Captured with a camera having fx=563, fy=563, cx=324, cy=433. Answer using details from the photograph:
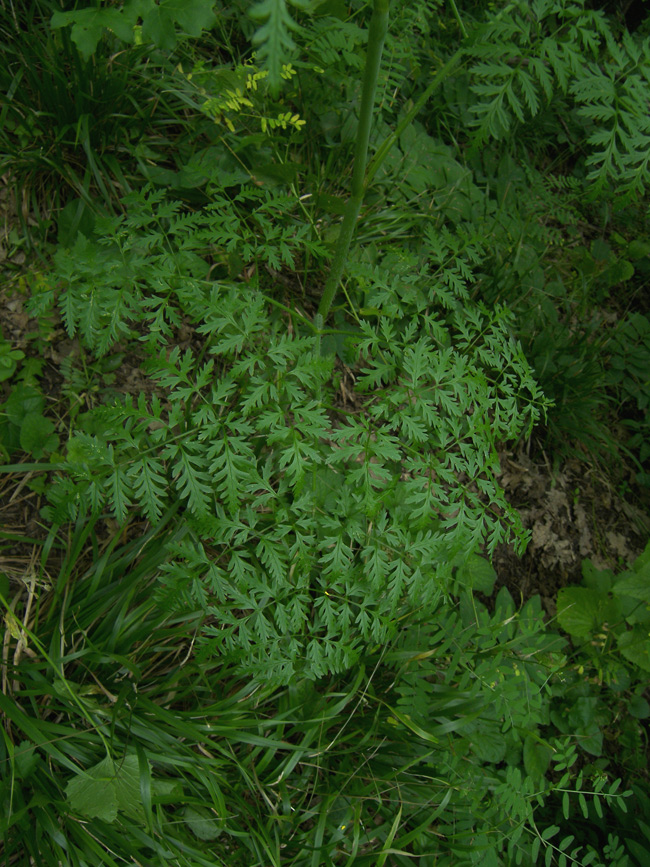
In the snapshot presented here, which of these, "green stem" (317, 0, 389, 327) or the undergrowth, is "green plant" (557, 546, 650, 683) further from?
"green stem" (317, 0, 389, 327)

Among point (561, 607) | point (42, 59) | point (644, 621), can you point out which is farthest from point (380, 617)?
point (42, 59)

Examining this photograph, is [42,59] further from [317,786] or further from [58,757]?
[317,786]

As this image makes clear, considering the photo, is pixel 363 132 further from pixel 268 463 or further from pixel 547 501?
pixel 547 501

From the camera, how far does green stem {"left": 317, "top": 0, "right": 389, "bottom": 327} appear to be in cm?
143

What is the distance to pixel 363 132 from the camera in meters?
1.70

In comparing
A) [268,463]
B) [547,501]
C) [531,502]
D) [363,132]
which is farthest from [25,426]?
[547,501]

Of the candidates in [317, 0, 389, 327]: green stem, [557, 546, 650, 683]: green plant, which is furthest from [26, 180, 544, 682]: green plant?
[557, 546, 650, 683]: green plant

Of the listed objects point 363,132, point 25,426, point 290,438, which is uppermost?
point 363,132

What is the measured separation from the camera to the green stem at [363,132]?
4.71 feet

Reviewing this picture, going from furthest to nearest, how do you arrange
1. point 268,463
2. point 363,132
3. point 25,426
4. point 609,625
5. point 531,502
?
point 531,502 → point 609,625 → point 25,426 → point 268,463 → point 363,132

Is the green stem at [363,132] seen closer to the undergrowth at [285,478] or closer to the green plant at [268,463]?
the undergrowth at [285,478]

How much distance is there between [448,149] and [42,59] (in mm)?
1902

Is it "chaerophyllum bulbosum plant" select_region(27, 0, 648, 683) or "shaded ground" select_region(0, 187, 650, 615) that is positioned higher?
"chaerophyllum bulbosum plant" select_region(27, 0, 648, 683)

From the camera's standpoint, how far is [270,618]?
212 centimetres
